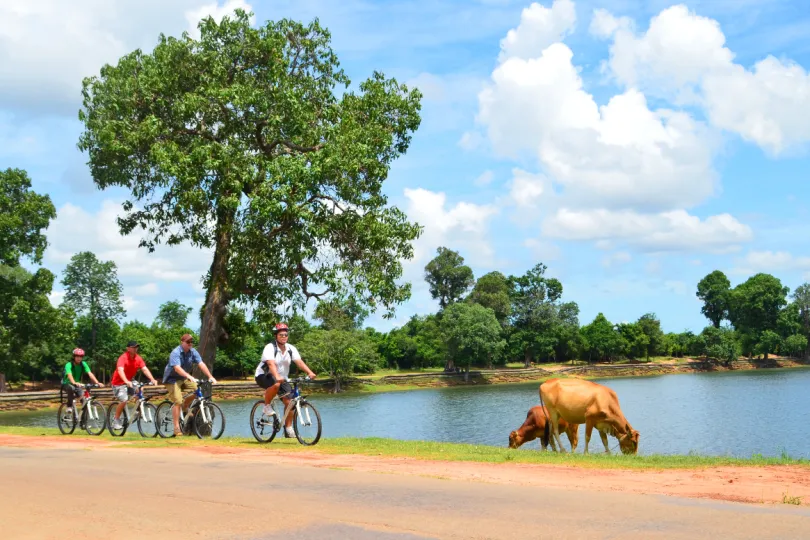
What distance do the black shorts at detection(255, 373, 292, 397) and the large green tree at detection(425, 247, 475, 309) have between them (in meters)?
85.5

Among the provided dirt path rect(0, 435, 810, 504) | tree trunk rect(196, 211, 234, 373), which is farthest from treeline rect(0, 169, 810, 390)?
dirt path rect(0, 435, 810, 504)

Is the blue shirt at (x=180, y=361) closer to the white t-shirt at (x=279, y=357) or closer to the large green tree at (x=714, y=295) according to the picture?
the white t-shirt at (x=279, y=357)

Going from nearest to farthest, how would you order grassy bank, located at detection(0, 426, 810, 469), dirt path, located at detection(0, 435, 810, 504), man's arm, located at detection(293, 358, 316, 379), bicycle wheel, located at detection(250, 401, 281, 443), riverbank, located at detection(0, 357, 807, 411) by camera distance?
dirt path, located at detection(0, 435, 810, 504)
grassy bank, located at detection(0, 426, 810, 469)
man's arm, located at detection(293, 358, 316, 379)
bicycle wheel, located at detection(250, 401, 281, 443)
riverbank, located at detection(0, 357, 807, 411)

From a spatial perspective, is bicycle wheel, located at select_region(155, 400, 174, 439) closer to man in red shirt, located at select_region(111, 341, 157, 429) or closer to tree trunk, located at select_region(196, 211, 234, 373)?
man in red shirt, located at select_region(111, 341, 157, 429)

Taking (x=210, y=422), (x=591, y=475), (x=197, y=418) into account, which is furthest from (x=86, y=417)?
(x=591, y=475)

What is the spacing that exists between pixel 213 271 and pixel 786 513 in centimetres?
1908

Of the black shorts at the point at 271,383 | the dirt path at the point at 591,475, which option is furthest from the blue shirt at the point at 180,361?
the dirt path at the point at 591,475

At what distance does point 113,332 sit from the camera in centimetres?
7594

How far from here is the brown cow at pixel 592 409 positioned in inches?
750

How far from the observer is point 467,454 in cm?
1418

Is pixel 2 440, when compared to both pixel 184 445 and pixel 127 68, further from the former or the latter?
pixel 127 68

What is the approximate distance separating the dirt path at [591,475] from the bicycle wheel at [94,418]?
6.23m

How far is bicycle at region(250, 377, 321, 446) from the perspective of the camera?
50.6 ft

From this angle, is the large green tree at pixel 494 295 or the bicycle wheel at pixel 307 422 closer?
the bicycle wheel at pixel 307 422
